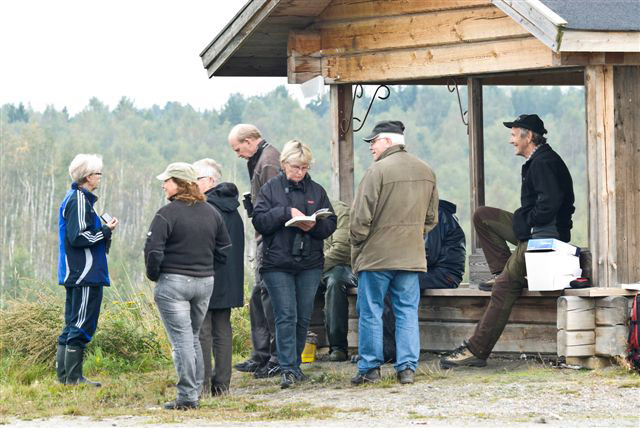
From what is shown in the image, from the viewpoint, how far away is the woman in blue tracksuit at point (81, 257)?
31.2ft

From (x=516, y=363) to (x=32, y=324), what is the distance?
4.62 metres

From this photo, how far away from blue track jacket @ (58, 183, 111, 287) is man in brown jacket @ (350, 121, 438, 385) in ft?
6.65

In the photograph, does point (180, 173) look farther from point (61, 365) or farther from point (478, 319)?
point (478, 319)

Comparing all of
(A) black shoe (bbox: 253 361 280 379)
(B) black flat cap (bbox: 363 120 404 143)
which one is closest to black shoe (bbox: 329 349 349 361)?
(A) black shoe (bbox: 253 361 280 379)

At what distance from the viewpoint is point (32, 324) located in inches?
456

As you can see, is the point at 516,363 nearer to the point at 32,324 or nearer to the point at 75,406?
the point at 75,406

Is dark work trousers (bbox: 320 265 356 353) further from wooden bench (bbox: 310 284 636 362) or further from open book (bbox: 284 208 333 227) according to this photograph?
open book (bbox: 284 208 333 227)

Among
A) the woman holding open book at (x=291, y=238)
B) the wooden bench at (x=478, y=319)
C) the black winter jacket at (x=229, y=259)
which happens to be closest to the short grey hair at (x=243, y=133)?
the woman holding open book at (x=291, y=238)

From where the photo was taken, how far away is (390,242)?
8.98 metres

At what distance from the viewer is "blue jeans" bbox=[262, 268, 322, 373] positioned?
30.2 ft

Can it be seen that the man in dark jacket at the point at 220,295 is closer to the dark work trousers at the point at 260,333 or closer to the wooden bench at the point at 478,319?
the dark work trousers at the point at 260,333

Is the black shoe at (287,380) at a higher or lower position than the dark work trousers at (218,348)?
lower

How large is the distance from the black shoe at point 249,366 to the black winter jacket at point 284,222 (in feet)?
4.47

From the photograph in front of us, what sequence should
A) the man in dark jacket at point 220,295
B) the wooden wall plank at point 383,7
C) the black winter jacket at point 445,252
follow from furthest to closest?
the wooden wall plank at point 383,7, the black winter jacket at point 445,252, the man in dark jacket at point 220,295
